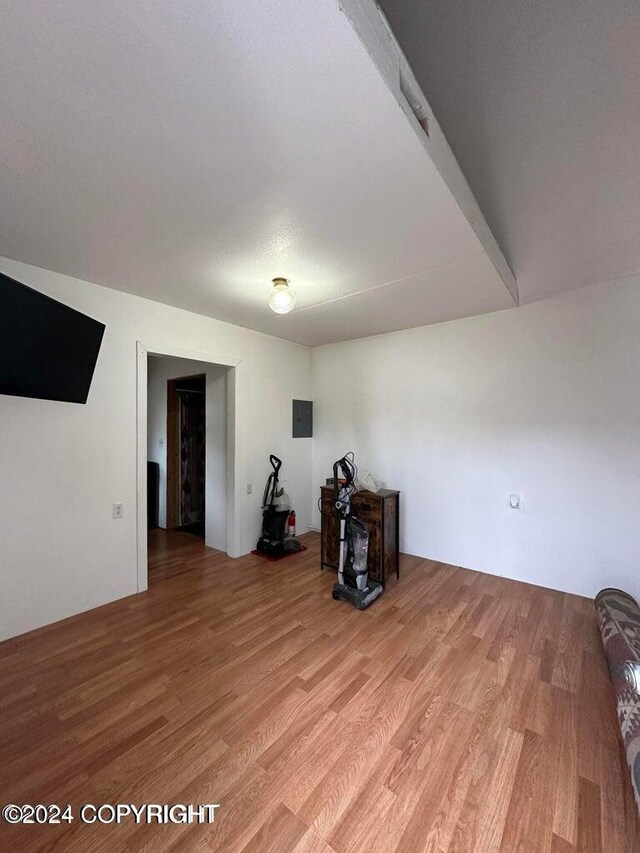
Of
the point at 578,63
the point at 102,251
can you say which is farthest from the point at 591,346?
the point at 102,251

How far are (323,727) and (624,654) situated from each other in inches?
68.4

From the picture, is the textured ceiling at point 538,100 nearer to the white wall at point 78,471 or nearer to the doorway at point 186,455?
the white wall at point 78,471

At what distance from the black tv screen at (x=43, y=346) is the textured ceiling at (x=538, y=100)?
202 cm

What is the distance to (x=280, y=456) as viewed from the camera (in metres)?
4.27

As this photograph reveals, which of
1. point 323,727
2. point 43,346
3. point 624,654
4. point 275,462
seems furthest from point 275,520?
point 624,654

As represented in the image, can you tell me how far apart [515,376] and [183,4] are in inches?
132

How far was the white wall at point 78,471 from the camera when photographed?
2297 mm

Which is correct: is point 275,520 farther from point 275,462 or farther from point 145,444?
point 145,444

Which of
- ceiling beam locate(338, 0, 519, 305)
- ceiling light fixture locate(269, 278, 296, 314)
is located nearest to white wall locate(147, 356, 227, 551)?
ceiling light fixture locate(269, 278, 296, 314)

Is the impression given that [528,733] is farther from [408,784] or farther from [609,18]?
[609,18]

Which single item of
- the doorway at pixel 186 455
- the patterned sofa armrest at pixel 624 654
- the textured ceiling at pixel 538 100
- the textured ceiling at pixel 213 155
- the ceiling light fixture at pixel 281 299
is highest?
the textured ceiling at pixel 538 100

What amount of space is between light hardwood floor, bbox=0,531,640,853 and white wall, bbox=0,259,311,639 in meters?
0.26

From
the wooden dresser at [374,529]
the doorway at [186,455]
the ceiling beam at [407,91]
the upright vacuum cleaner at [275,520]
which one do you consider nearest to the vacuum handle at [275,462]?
the upright vacuum cleaner at [275,520]

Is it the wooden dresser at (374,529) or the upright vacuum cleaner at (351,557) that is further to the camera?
the wooden dresser at (374,529)
